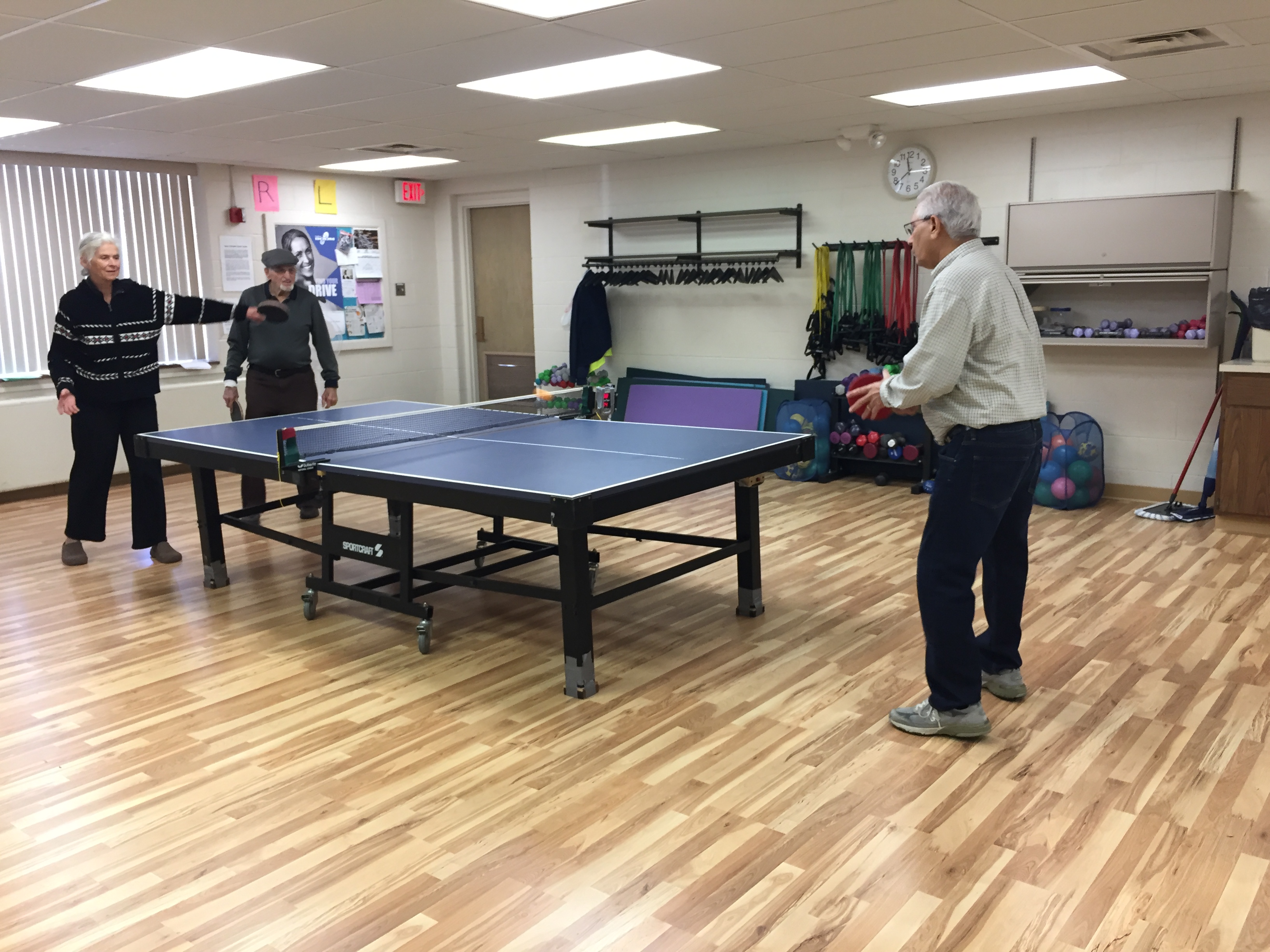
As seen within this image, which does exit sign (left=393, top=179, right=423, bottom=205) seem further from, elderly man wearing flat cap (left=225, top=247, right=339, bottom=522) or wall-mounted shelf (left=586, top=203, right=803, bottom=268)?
elderly man wearing flat cap (left=225, top=247, right=339, bottom=522)

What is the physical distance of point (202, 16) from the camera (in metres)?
3.70

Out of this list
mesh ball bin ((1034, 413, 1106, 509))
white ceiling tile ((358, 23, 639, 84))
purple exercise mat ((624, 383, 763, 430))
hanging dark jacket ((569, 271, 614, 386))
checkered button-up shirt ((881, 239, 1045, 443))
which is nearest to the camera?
checkered button-up shirt ((881, 239, 1045, 443))

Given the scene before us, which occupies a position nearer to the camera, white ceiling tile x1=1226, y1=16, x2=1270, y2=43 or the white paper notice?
white ceiling tile x1=1226, y1=16, x2=1270, y2=43

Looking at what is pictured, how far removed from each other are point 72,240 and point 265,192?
148cm

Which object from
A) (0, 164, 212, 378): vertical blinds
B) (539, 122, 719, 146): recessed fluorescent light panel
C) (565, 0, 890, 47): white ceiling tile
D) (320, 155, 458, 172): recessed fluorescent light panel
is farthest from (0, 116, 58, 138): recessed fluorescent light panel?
(565, 0, 890, 47): white ceiling tile

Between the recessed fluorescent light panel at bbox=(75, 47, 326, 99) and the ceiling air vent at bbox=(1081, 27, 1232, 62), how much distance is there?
133 inches

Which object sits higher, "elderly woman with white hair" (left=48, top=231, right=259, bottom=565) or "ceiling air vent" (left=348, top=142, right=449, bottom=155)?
"ceiling air vent" (left=348, top=142, right=449, bottom=155)

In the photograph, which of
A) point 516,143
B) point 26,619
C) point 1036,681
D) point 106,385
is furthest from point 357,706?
point 516,143

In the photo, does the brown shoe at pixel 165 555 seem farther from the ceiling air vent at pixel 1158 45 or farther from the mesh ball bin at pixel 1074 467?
the ceiling air vent at pixel 1158 45

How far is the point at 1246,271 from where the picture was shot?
584 cm

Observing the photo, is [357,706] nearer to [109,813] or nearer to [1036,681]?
[109,813]

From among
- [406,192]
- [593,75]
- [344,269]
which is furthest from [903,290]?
[344,269]

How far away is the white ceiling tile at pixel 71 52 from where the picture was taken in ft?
12.8

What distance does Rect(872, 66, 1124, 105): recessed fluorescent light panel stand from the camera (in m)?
5.12
